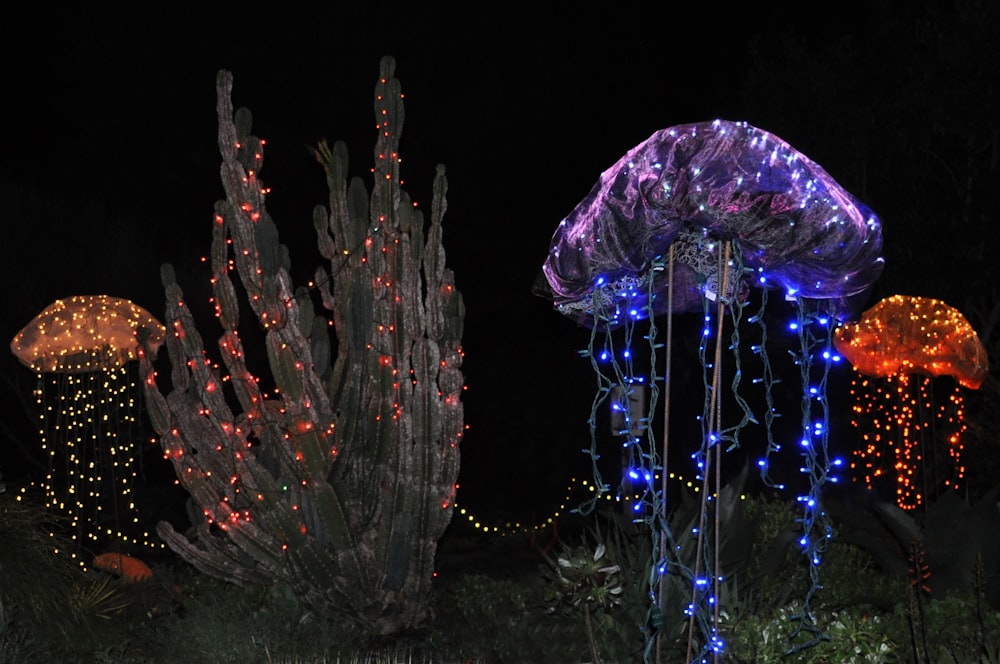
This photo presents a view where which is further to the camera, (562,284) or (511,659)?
(511,659)

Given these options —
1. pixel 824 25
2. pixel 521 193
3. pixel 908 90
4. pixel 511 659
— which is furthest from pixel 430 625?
pixel 824 25

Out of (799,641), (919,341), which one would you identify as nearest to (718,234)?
(799,641)

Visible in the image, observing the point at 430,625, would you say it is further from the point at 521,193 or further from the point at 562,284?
the point at 521,193

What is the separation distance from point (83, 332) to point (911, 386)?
26.8 feet

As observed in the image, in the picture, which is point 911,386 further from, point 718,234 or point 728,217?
point 728,217

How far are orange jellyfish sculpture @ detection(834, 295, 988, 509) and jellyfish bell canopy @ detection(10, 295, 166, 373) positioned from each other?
579 centimetres

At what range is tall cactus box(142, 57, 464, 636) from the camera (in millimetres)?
7246

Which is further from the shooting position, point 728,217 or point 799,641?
point 799,641

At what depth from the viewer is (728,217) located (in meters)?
4.68

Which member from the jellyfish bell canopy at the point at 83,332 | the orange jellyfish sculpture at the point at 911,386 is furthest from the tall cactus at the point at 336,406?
the orange jellyfish sculpture at the point at 911,386

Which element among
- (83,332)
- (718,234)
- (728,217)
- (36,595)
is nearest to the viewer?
(728,217)

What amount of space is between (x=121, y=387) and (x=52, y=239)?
288cm

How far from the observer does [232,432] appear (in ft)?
24.6

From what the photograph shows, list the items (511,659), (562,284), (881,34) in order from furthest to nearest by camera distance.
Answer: (881,34)
(511,659)
(562,284)
